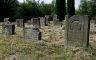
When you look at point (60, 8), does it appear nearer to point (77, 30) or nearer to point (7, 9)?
point (7, 9)

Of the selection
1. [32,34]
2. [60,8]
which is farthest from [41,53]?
[60,8]

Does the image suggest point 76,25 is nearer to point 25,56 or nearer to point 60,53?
point 60,53

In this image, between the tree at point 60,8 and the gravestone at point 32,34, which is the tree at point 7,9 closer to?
the tree at point 60,8

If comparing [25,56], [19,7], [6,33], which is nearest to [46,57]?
[25,56]

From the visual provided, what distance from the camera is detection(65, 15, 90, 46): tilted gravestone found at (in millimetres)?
13055

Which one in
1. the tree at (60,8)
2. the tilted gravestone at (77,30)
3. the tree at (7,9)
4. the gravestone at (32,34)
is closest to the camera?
the tilted gravestone at (77,30)

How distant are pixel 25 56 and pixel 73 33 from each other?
4.09 meters

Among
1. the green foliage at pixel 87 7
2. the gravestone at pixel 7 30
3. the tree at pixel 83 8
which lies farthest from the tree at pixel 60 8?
the gravestone at pixel 7 30

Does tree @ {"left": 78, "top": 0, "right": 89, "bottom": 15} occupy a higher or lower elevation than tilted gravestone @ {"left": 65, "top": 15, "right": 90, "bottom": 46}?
higher

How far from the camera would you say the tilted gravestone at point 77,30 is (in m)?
13.1

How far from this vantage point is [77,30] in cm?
1352

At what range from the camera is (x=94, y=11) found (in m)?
49.9

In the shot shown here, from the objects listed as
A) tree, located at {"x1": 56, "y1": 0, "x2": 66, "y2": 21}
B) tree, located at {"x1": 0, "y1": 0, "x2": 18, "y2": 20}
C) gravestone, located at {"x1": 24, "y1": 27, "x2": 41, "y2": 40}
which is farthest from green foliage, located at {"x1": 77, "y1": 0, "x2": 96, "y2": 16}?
gravestone, located at {"x1": 24, "y1": 27, "x2": 41, "y2": 40}

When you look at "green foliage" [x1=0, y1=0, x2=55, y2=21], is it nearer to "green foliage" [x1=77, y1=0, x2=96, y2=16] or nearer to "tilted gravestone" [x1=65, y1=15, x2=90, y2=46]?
"green foliage" [x1=77, y1=0, x2=96, y2=16]
